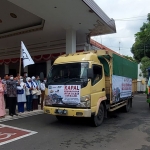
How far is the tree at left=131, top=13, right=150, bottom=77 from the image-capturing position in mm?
24141

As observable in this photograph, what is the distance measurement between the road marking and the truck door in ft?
7.22

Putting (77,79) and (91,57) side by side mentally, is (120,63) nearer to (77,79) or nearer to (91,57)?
(91,57)

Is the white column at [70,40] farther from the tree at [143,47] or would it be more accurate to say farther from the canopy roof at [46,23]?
the tree at [143,47]

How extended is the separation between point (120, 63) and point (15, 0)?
610 centimetres

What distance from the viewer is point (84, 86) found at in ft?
21.1

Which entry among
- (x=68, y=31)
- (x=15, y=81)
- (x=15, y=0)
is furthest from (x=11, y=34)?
(x=15, y=81)

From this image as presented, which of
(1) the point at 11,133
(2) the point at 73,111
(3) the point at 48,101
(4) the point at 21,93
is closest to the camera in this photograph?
(1) the point at 11,133

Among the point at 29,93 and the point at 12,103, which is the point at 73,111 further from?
the point at 29,93

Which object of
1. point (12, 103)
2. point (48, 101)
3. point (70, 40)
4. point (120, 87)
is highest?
point (70, 40)

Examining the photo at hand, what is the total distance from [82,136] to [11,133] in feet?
6.95

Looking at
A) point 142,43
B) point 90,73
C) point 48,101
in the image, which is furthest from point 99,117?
point 142,43

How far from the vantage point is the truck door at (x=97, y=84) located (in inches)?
262

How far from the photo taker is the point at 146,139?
5.68m

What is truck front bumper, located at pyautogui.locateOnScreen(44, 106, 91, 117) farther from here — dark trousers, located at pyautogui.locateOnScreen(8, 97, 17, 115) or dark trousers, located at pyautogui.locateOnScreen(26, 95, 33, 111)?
dark trousers, located at pyautogui.locateOnScreen(26, 95, 33, 111)
